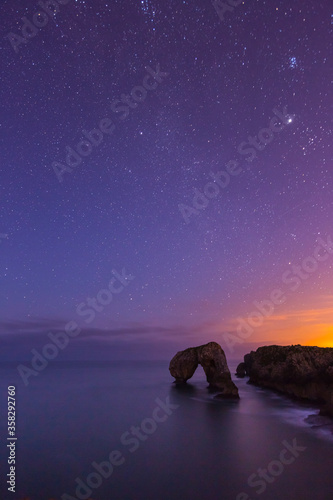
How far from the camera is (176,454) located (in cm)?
2494

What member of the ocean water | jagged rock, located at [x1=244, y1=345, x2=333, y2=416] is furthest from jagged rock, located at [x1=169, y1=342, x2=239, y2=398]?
the ocean water

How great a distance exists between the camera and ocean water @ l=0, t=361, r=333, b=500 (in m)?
18.3

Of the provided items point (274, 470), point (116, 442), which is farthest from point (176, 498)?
point (116, 442)

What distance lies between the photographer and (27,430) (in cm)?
3378

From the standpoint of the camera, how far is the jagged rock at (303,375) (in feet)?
121

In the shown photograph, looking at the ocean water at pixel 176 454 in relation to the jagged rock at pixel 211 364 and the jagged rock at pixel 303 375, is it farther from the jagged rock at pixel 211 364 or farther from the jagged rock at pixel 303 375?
the jagged rock at pixel 211 364

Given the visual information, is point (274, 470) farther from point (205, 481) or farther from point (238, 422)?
point (238, 422)

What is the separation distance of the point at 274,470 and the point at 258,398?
29.1 m

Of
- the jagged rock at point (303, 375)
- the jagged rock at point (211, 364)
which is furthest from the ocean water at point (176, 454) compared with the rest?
the jagged rock at point (211, 364)

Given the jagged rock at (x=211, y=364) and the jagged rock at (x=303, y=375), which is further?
the jagged rock at (x=211, y=364)

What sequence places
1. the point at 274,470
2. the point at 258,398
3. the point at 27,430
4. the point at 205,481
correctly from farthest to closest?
1. the point at 258,398
2. the point at 27,430
3. the point at 274,470
4. the point at 205,481

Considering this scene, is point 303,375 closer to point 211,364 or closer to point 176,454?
point 211,364

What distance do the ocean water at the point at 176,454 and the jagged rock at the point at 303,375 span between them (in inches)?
106

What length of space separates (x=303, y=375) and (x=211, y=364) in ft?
72.4
